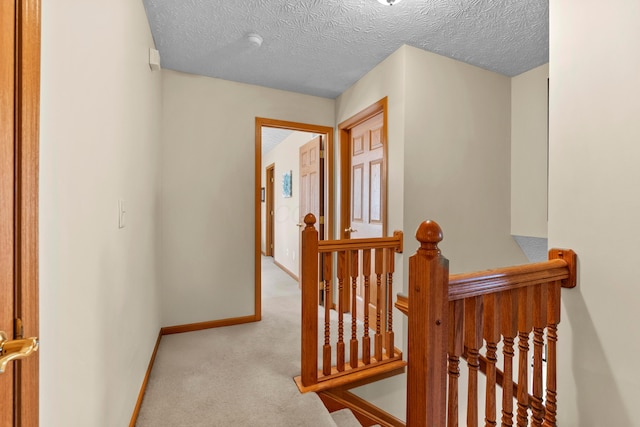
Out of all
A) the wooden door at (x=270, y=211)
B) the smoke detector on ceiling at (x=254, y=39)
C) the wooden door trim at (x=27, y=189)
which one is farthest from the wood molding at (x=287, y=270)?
the wooden door trim at (x=27, y=189)

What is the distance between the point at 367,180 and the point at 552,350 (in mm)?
1908

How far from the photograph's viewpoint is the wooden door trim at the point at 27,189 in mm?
595

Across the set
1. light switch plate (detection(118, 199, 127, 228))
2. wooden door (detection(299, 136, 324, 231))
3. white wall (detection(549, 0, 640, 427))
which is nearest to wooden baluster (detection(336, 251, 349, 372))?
white wall (detection(549, 0, 640, 427))

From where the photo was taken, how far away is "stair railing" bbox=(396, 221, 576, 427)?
2.85 feet

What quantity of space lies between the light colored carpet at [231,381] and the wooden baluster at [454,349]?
86 cm

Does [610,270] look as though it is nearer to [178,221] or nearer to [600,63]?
[600,63]

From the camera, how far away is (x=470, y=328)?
3.17ft

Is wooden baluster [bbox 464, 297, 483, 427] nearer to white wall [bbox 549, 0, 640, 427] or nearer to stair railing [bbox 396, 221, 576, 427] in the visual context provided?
stair railing [bbox 396, 221, 576, 427]

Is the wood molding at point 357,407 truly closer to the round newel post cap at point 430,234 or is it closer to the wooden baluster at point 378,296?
the wooden baluster at point 378,296

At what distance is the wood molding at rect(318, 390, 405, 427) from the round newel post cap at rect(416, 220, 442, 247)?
1438 mm

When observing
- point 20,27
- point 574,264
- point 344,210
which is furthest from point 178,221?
point 574,264

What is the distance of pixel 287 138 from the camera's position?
510 centimetres

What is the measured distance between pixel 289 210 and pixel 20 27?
14.9 ft

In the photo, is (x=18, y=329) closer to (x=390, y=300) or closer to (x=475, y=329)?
(x=475, y=329)
